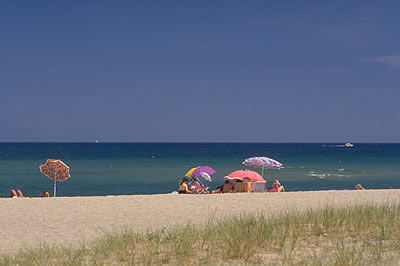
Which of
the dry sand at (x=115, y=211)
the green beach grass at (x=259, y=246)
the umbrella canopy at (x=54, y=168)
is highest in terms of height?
the umbrella canopy at (x=54, y=168)

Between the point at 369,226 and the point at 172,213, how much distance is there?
7.34 meters

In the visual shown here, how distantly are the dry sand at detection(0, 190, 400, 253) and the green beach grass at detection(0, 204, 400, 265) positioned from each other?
7.61 ft

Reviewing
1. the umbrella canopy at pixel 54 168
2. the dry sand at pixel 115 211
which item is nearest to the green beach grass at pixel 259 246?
the dry sand at pixel 115 211

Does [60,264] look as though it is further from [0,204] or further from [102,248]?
[0,204]

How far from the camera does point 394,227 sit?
767 cm

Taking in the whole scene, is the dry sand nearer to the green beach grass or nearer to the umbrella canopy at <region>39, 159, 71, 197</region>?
the green beach grass

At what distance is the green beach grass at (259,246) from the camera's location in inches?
249

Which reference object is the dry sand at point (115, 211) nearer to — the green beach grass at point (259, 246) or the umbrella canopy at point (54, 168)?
the green beach grass at point (259, 246)

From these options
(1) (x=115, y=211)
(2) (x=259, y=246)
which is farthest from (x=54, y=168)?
(2) (x=259, y=246)

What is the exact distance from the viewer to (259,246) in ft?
22.9

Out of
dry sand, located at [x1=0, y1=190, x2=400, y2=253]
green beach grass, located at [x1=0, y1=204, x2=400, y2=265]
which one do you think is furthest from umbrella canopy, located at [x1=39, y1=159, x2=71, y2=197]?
green beach grass, located at [x1=0, y1=204, x2=400, y2=265]

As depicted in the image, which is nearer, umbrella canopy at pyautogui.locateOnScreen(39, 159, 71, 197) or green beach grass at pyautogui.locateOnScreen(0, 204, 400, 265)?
green beach grass at pyautogui.locateOnScreen(0, 204, 400, 265)

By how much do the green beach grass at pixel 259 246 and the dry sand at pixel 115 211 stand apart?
232 cm

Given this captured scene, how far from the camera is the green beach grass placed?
6.31m
